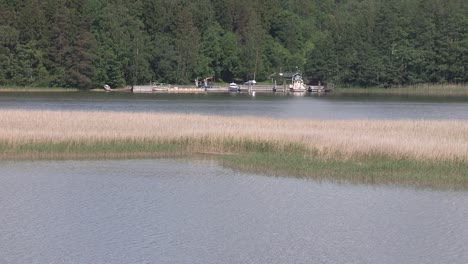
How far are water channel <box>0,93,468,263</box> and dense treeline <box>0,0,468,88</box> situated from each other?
7405 cm

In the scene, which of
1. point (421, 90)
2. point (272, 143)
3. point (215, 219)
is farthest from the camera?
point (421, 90)

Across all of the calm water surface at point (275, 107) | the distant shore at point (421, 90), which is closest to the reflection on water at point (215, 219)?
the calm water surface at point (275, 107)

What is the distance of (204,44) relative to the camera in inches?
4616

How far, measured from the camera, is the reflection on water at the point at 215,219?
16.7 metres

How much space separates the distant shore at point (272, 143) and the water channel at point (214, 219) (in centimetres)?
110

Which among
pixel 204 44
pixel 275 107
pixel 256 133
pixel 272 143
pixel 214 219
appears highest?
pixel 204 44

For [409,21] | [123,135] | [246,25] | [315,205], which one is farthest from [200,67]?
[315,205]

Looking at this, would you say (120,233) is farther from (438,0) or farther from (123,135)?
(438,0)

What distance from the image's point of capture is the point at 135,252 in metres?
16.6

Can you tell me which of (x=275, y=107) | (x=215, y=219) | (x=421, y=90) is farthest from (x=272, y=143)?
(x=421, y=90)

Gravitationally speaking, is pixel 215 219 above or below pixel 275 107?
above

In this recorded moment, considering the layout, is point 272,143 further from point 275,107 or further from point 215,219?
point 275,107

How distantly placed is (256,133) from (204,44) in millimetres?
87180

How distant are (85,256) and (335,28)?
10346cm
